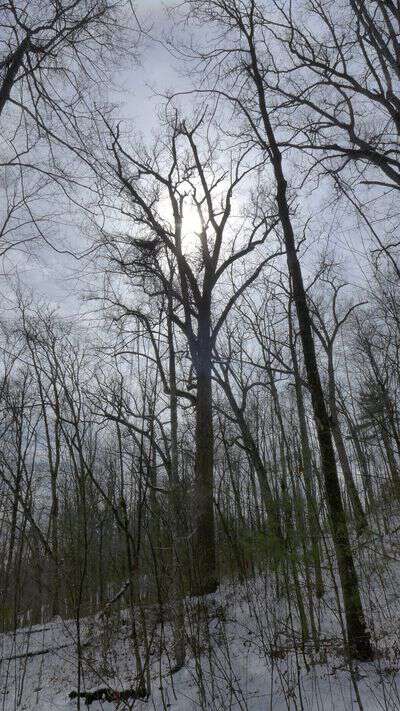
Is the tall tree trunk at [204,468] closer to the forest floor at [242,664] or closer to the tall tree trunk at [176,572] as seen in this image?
the forest floor at [242,664]

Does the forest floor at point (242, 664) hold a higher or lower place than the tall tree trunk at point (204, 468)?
lower

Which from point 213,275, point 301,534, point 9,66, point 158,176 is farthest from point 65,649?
point 158,176

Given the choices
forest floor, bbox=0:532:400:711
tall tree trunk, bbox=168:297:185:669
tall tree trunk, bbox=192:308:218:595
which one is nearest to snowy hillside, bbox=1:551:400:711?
forest floor, bbox=0:532:400:711

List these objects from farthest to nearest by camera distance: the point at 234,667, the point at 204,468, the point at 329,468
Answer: the point at 204,468, the point at 234,667, the point at 329,468

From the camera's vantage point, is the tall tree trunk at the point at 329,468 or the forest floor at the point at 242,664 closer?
the forest floor at the point at 242,664

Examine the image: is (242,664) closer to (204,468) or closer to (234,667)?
(234,667)

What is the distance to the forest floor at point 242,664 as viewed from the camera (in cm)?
445

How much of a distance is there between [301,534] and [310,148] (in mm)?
5118

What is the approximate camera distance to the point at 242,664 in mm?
6008

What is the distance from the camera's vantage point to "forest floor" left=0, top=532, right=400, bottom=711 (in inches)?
175

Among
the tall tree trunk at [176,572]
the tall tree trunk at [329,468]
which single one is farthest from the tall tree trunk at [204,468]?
the tall tree trunk at [329,468]

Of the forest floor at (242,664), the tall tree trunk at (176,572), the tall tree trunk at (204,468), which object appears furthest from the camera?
the tall tree trunk at (204,468)

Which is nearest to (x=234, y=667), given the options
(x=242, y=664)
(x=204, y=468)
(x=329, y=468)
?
(x=242, y=664)

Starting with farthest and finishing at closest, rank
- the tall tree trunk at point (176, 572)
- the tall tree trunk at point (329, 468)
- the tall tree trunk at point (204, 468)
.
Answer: the tall tree trunk at point (204, 468), the tall tree trunk at point (176, 572), the tall tree trunk at point (329, 468)
